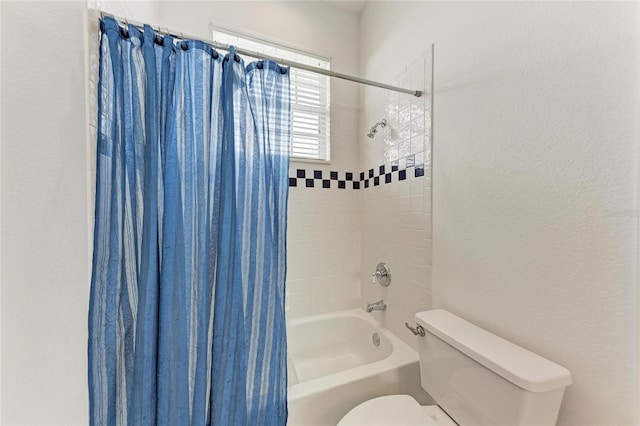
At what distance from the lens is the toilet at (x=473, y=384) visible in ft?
2.10

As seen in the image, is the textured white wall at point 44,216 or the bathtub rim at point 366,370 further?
the bathtub rim at point 366,370

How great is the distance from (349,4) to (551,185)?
75.0 inches

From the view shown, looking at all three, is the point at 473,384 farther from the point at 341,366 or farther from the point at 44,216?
the point at 44,216

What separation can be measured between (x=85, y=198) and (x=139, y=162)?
7.5 inches

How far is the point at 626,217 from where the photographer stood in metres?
0.58

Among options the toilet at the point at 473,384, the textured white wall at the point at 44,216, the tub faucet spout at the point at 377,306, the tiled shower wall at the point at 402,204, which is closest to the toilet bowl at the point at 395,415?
the toilet at the point at 473,384

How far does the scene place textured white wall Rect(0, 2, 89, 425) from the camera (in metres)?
0.46

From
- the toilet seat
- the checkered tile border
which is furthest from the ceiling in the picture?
the toilet seat

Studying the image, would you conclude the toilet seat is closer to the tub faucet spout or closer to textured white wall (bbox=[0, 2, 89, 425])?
the tub faucet spout

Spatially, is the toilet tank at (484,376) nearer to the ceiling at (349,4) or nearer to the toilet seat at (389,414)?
the toilet seat at (389,414)

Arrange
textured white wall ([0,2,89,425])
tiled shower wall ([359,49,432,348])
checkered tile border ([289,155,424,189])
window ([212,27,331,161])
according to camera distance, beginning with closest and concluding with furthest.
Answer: textured white wall ([0,2,89,425]) < tiled shower wall ([359,49,432,348]) < checkered tile border ([289,155,424,189]) < window ([212,27,331,161])

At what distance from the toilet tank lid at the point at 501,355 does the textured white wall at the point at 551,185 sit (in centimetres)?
6

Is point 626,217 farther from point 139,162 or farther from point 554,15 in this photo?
point 139,162

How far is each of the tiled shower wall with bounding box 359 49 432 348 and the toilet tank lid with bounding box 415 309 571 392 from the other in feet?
0.97
